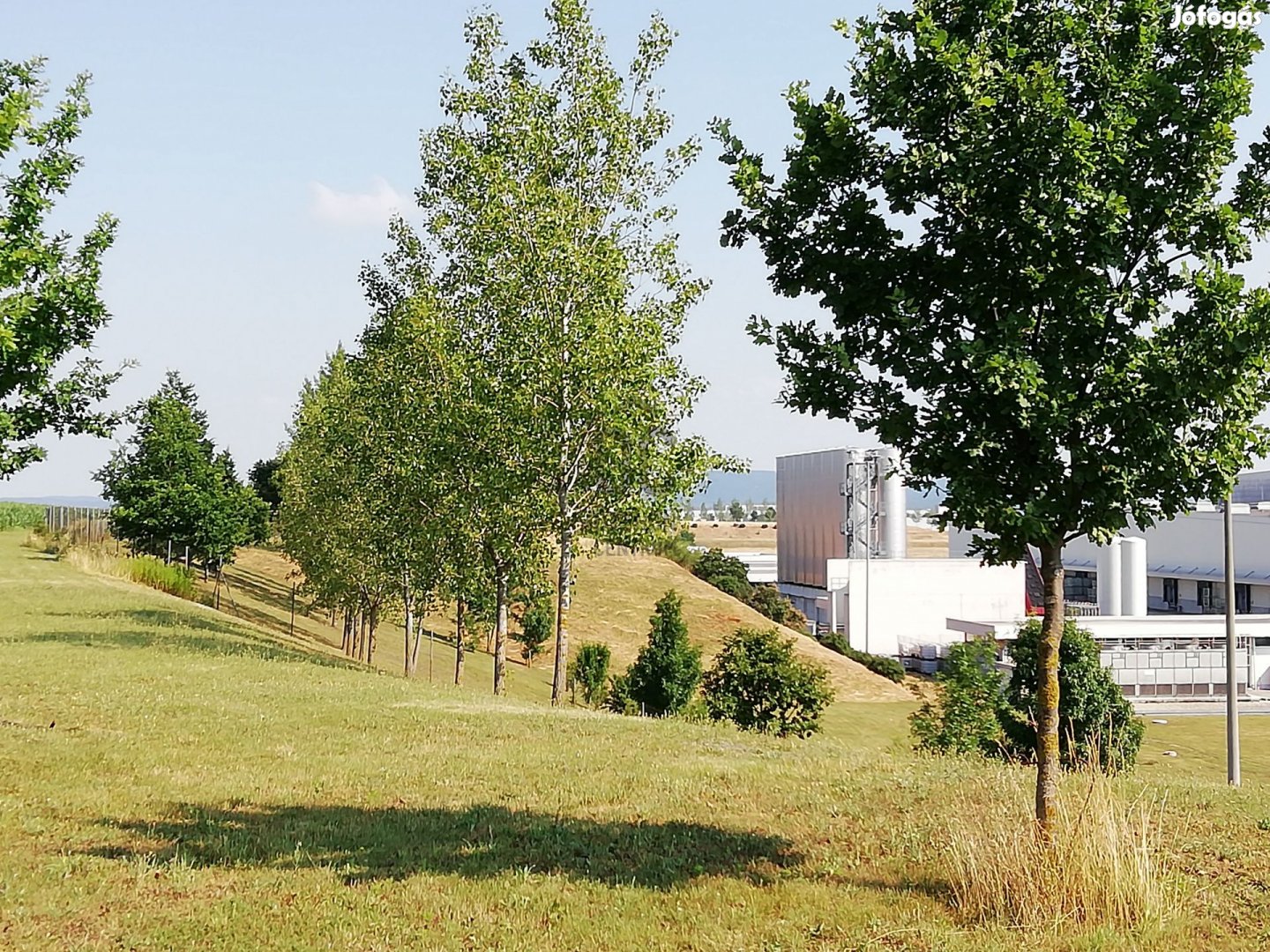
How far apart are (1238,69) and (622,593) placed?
6625cm

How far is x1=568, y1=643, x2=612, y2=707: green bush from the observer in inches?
1539

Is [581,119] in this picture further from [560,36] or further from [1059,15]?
[1059,15]

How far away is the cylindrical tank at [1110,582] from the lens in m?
61.5

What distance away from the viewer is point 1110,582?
61.7m

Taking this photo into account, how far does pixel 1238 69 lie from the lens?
6938 millimetres

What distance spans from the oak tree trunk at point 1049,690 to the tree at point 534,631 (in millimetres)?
42743

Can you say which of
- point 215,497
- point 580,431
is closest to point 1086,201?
point 580,431

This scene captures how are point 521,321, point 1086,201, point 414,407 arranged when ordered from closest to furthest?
point 1086,201 → point 521,321 → point 414,407

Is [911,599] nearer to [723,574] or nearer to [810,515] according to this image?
[723,574]

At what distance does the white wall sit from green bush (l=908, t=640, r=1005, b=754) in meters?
47.9

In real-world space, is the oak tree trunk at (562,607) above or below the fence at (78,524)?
below

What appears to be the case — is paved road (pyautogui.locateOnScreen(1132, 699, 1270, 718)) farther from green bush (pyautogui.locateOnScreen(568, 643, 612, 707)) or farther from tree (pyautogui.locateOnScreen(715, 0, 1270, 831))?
tree (pyautogui.locateOnScreen(715, 0, 1270, 831))

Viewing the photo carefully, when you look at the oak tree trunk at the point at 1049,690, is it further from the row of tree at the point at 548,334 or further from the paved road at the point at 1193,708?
the paved road at the point at 1193,708

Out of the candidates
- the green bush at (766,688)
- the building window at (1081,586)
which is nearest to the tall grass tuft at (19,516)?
the green bush at (766,688)
